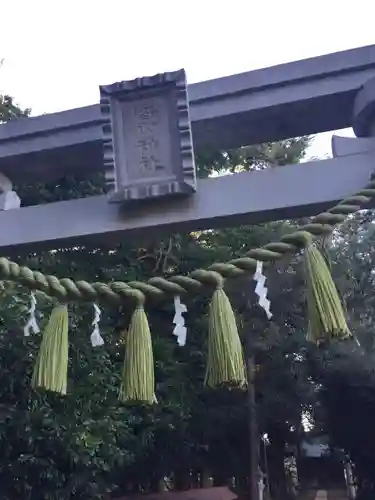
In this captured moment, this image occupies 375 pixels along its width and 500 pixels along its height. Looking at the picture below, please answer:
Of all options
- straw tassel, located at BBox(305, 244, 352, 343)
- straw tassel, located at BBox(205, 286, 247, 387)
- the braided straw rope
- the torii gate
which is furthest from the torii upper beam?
straw tassel, located at BBox(205, 286, 247, 387)

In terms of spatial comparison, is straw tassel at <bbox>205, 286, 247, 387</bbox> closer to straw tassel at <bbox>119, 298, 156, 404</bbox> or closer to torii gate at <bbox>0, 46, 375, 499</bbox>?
straw tassel at <bbox>119, 298, 156, 404</bbox>

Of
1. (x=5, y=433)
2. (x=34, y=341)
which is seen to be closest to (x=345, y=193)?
(x=34, y=341)

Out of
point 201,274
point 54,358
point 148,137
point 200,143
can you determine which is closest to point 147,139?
point 148,137

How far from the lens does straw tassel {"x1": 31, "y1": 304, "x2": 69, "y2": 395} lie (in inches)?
60.6

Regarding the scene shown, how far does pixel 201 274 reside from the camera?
1.49m

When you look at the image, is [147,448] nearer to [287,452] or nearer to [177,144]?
[287,452]

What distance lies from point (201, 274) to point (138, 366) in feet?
0.88

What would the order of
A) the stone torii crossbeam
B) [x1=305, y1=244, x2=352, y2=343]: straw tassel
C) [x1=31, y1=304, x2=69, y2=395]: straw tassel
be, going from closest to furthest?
1. [x1=305, y1=244, x2=352, y2=343]: straw tassel
2. [x1=31, y1=304, x2=69, y2=395]: straw tassel
3. the stone torii crossbeam

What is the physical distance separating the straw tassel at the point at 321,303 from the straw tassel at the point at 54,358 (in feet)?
2.00

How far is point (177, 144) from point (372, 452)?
647 centimetres

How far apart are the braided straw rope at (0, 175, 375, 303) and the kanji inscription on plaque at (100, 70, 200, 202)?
0.34 metres

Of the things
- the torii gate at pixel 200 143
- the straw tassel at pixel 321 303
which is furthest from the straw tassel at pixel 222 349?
the torii gate at pixel 200 143

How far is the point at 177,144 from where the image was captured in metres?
1.84

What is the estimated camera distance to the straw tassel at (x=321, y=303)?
140 cm
